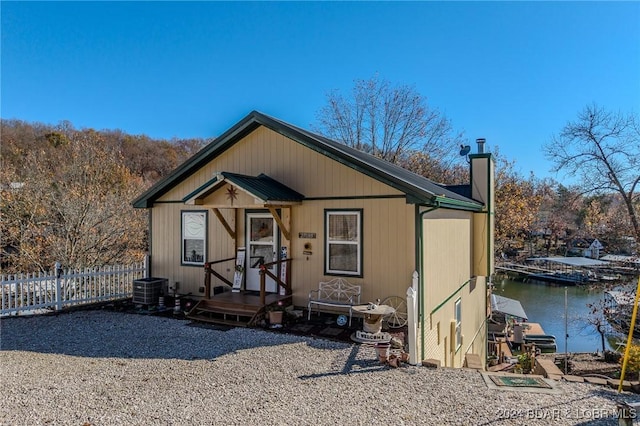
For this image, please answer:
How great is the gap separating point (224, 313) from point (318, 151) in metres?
4.06

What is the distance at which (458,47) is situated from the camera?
49.6 ft

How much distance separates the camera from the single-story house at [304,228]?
24.1 feet

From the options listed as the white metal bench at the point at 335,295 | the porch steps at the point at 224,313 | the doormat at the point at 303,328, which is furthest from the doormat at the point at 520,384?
the porch steps at the point at 224,313

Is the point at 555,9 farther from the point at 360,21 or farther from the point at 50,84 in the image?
the point at 50,84

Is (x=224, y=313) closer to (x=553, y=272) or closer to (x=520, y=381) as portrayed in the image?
(x=520, y=381)

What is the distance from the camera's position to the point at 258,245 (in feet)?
29.6

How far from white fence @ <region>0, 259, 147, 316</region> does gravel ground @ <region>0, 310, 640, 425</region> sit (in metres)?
2.09

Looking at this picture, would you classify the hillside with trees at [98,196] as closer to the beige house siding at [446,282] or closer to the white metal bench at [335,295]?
the beige house siding at [446,282]

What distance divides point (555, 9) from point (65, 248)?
57.3ft

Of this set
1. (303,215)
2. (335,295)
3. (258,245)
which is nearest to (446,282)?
(335,295)

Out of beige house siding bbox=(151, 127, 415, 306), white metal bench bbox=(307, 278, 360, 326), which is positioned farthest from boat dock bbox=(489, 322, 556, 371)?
beige house siding bbox=(151, 127, 415, 306)

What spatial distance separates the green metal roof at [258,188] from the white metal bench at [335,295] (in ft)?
6.54

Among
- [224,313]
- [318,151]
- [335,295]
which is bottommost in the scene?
[224,313]

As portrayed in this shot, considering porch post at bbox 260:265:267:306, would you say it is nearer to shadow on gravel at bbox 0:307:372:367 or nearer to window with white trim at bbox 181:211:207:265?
shadow on gravel at bbox 0:307:372:367
